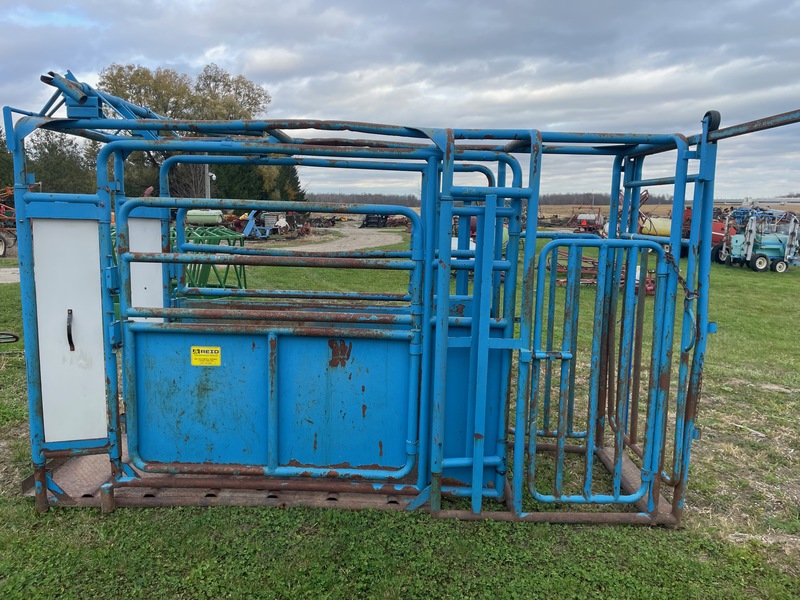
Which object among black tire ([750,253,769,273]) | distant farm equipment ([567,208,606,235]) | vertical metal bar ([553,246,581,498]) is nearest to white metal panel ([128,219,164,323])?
vertical metal bar ([553,246,581,498])

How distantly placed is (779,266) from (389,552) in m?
19.8

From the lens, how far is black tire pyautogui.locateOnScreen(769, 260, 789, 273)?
18297 millimetres

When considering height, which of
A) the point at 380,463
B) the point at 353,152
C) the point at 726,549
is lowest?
the point at 726,549

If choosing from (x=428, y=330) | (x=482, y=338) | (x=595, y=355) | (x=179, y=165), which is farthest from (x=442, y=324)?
(x=179, y=165)

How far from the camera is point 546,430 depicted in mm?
4203

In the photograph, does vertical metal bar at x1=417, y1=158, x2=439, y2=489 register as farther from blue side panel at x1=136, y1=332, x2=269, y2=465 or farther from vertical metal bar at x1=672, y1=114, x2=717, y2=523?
vertical metal bar at x1=672, y1=114, x2=717, y2=523

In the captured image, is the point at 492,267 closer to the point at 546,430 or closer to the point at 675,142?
the point at 675,142

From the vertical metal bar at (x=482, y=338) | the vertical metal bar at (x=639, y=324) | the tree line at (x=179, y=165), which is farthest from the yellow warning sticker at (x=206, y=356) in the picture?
the tree line at (x=179, y=165)

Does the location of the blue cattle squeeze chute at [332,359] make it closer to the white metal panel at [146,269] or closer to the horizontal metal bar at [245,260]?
the horizontal metal bar at [245,260]

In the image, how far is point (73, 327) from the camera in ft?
10.3

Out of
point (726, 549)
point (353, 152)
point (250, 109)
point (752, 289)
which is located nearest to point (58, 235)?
point (353, 152)

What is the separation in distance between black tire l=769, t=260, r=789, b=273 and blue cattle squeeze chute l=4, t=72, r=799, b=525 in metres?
18.3

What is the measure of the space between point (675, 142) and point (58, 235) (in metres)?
3.35

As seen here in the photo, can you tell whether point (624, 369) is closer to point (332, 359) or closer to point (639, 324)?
point (639, 324)
